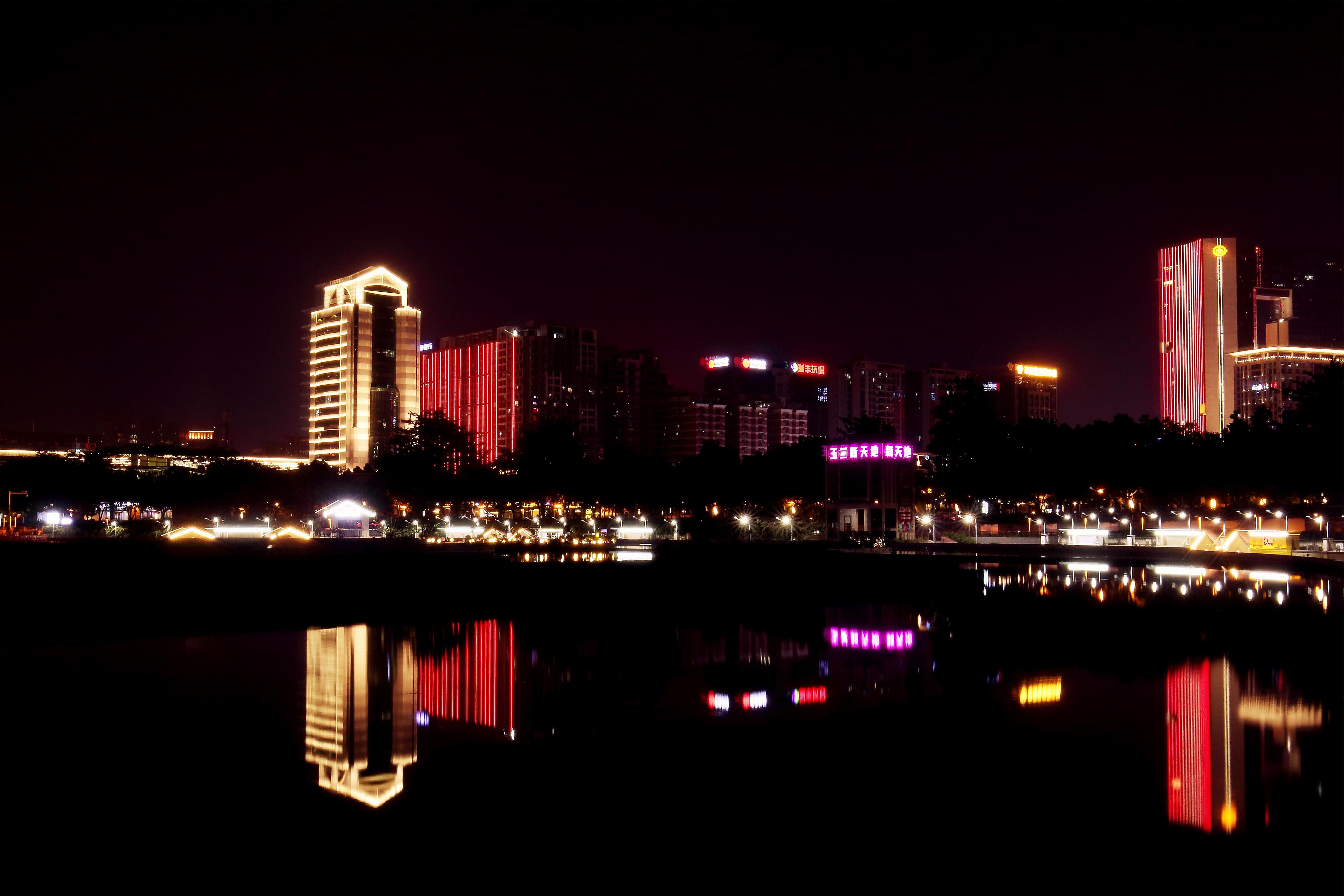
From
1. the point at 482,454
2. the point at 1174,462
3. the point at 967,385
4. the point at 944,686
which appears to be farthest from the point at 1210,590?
the point at 482,454

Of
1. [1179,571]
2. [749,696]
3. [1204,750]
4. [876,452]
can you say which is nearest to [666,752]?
[749,696]

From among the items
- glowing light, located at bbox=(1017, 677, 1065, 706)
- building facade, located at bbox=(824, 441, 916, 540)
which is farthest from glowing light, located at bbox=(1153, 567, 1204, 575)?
building facade, located at bbox=(824, 441, 916, 540)

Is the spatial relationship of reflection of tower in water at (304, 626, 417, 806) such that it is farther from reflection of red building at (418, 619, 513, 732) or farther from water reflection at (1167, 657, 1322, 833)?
water reflection at (1167, 657, 1322, 833)

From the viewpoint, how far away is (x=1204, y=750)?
12.9m

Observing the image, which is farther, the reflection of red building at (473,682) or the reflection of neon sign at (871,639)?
the reflection of neon sign at (871,639)

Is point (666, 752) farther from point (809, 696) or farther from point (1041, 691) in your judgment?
point (1041, 691)

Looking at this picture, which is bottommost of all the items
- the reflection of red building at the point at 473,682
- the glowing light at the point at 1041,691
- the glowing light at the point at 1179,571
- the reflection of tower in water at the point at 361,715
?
the glowing light at the point at 1179,571

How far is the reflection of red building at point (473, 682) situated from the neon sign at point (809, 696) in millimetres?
4265

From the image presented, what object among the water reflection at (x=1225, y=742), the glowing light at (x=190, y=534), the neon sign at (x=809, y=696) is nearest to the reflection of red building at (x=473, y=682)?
the neon sign at (x=809, y=696)

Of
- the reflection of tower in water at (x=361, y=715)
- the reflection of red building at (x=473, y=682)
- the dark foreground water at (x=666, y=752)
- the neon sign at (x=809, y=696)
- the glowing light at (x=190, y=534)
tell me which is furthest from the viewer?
the glowing light at (x=190, y=534)

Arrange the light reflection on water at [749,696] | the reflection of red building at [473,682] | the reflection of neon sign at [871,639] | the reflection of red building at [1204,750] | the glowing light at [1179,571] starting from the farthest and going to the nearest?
the glowing light at [1179,571]
the reflection of neon sign at [871,639]
the reflection of red building at [473,682]
the light reflection on water at [749,696]
the reflection of red building at [1204,750]

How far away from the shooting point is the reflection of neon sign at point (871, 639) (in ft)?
73.9

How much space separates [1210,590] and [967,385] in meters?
72.5

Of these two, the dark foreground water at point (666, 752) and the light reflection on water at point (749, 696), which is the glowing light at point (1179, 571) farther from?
the light reflection on water at point (749, 696)
